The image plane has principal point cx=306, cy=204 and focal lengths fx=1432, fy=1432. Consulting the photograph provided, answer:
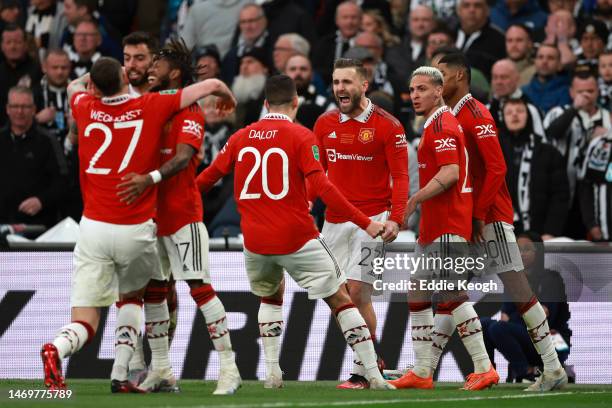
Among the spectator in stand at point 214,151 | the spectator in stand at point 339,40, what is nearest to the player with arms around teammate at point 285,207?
the spectator in stand at point 214,151

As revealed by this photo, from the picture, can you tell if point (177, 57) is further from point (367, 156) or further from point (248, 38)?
point (248, 38)

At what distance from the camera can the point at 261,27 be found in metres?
19.4

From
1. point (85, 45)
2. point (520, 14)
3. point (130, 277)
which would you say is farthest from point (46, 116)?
point (130, 277)

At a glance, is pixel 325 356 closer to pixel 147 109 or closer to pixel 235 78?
pixel 147 109

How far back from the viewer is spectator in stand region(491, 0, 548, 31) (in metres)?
19.4

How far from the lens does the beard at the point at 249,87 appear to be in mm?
18422

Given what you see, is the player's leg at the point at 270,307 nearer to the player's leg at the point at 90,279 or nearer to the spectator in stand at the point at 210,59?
the player's leg at the point at 90,279

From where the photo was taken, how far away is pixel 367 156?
12.6 metres

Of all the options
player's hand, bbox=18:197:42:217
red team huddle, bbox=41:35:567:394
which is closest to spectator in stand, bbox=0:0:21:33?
player's hand, bbox=18:197:42:217

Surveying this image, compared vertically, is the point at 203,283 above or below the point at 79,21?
below

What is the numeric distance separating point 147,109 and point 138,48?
1.09m

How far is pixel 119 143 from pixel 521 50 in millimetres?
8637

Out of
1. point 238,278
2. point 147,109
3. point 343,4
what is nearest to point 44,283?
point 238,278

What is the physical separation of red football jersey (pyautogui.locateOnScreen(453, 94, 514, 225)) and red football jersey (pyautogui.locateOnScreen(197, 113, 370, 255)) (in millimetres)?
1367
